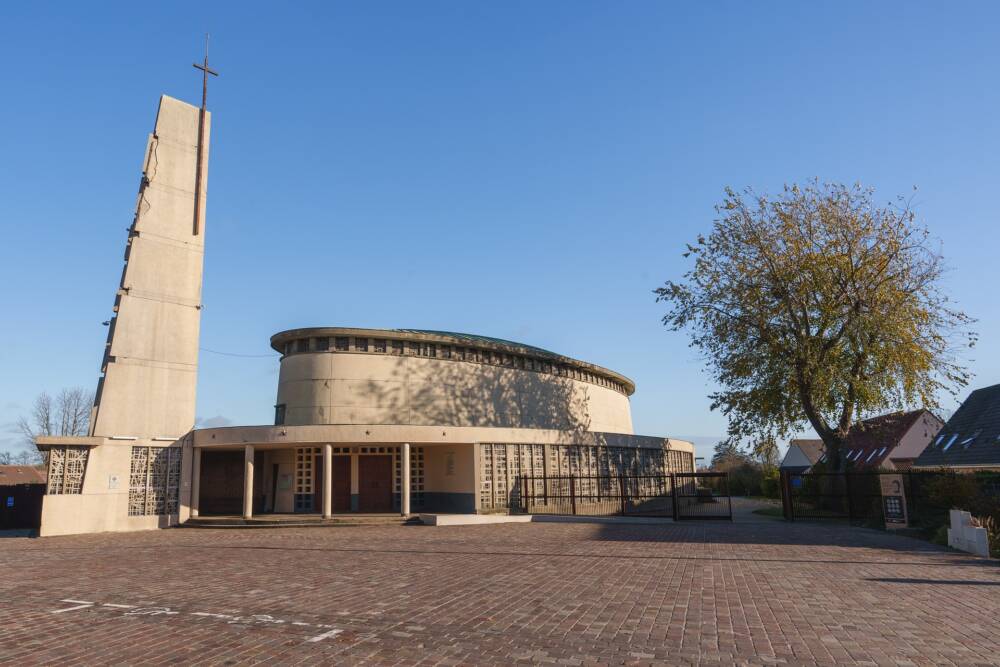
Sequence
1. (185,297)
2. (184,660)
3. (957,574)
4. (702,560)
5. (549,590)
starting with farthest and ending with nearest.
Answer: (185,297) < (702,560) < (957,574) < (549,590) < (184,660)

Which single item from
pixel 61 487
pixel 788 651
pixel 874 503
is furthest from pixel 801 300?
pixel 61 487

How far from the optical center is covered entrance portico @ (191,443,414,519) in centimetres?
2677

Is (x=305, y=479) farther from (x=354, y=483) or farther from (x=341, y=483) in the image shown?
(x=354, y=483)

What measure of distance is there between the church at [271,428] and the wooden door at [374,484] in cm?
5

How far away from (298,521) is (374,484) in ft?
14.1

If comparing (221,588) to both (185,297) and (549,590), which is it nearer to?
(549,590)

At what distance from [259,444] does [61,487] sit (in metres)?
6.30

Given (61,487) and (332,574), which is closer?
(332,574)

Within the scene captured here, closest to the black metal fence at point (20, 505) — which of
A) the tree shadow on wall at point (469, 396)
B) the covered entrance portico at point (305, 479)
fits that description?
the covered entrance portico at point (305, 479)

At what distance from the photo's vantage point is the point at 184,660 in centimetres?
687

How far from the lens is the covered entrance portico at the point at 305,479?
26.8 metres

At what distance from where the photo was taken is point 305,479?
88.2ft

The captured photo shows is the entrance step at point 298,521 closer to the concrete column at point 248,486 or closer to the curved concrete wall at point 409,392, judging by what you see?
the concrete column at point 248,486

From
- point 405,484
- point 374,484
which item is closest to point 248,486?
point 374,484
